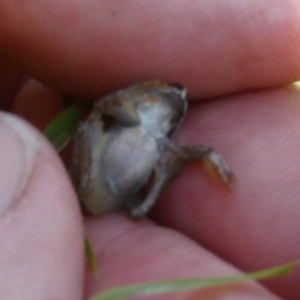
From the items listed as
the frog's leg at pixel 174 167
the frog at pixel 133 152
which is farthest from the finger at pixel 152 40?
the frog's leg at pixel 174 167

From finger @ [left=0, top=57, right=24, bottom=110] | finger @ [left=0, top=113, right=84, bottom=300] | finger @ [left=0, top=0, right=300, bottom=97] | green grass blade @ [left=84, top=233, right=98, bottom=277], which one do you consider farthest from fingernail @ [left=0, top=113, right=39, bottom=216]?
finger @ [left=0, top=57, right=24, bottom=110]

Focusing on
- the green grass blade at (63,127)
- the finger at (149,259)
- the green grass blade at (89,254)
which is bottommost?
the finger at (149,259)

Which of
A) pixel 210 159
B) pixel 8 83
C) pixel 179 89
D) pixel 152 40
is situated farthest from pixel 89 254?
pixel 8 83

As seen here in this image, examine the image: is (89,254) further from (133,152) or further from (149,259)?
(133,152)

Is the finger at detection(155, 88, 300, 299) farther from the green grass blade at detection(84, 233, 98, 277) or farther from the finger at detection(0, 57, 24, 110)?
the finger at detection(0, 57, 24, 110)

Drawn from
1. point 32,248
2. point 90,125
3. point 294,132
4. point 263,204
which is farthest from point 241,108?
point 32,248

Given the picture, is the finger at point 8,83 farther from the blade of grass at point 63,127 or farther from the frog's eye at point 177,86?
the frog's eye at point 177,86

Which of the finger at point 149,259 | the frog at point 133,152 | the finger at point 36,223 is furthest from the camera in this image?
the frog at point 133,152

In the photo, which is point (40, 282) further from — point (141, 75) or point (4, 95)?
point (4, 95)
